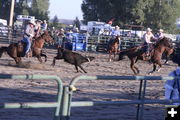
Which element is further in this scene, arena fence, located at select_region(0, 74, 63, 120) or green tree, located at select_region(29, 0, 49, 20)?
green tree, located at select_region(29, 0, 49, 20)

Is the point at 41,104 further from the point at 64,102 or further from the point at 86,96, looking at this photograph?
the point at 86,96

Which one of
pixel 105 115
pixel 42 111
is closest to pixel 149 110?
pixel 105 115

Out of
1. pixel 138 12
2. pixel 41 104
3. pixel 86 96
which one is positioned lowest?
pixel 86 96

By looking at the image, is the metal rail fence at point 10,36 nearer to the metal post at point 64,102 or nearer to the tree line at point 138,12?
the tree line at point 138,12

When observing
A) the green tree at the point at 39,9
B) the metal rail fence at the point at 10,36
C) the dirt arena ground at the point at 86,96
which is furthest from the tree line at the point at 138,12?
the dirt arena ground at the point at 86,96

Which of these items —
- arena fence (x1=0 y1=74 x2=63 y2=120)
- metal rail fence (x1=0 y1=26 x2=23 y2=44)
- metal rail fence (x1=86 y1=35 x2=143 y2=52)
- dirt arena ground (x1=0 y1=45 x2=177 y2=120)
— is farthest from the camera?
metal rail fence (x1=86 y1=35 x2=143 y2=52)

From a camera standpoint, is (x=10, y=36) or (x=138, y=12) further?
(x=138, y=12)

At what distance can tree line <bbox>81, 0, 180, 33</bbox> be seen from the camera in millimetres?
51781

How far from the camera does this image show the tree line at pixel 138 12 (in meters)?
51.8

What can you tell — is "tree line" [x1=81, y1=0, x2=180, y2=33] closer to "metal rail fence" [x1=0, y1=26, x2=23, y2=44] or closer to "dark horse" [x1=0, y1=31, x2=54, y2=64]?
"metal rail fence" [x1=0, y1=26, x2=23, y2=44]

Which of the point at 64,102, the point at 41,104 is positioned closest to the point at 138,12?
the point at 64,102

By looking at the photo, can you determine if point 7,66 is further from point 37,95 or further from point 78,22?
point 78,22

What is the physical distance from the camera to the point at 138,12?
5162 centimetres

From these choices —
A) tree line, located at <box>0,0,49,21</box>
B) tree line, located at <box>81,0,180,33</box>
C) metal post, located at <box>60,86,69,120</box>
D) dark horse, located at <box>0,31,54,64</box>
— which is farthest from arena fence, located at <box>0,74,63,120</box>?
tree line, located at <box>0,0,49,21</box>
